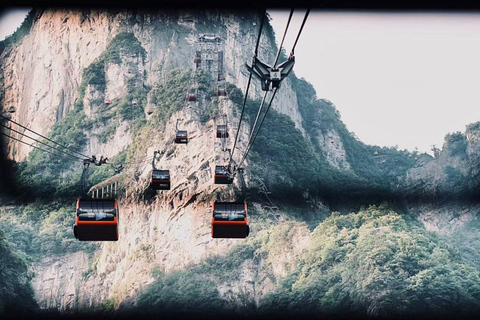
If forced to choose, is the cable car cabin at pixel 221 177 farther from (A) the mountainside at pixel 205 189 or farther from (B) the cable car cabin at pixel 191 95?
(B) the cable car cabin at pixel 191 95

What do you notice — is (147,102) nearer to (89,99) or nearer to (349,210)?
(89,99)

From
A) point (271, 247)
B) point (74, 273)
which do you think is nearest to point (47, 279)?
point (74, 273)

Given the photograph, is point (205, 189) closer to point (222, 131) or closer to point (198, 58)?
point (222, 131)

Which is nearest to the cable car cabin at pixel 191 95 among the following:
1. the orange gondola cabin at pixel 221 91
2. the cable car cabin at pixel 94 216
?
the orange gondola cabin at pixel 221 91

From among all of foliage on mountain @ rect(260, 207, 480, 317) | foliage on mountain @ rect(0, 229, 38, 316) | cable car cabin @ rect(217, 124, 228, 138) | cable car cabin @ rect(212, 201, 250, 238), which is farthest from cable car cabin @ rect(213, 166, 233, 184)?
foliage on mountain @ rect(0, 229, 38, 316)

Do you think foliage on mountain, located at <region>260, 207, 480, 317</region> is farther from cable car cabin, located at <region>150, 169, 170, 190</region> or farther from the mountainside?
cable car cabin, located at <region>150, 169, 170, 190</region>

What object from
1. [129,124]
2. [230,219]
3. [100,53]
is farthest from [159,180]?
[100,53]
